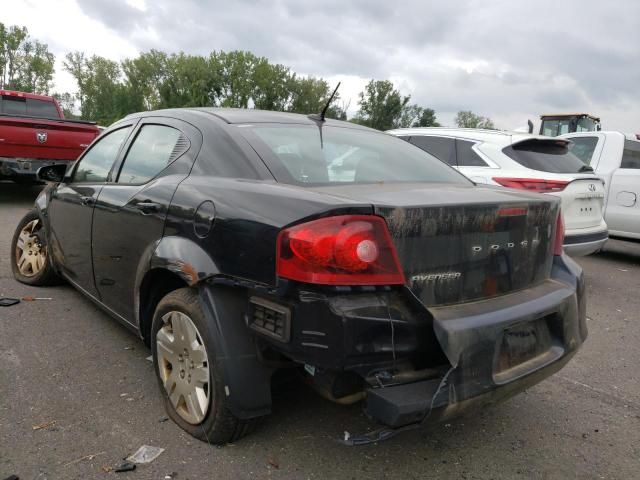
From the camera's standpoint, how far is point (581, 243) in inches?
209

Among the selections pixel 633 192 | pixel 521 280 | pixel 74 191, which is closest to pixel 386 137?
pixel 521 280

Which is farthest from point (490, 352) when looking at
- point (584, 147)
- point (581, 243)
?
point (584, 147)

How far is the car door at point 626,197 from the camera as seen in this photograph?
22.0 feet

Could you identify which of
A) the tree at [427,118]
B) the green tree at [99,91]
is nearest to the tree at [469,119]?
the tree at [427,118]

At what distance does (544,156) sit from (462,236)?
414 cm

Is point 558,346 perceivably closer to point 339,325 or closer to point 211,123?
point 339,325

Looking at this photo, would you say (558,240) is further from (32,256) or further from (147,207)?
(32,256)

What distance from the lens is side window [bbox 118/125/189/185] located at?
2.78 m

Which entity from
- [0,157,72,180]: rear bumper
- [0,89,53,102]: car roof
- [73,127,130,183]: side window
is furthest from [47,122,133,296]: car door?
[0,89,53,102]: car roof

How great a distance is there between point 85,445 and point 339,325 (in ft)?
4.47

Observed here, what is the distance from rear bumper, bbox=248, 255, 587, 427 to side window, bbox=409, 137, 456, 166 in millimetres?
4335

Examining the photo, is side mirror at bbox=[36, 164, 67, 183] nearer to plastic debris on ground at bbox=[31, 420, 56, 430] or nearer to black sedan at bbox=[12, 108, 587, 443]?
black sedan at bbox=[12, 108, 587, 443]

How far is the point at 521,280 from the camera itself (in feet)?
7.53

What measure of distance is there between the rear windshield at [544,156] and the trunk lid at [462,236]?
10.9 feet
